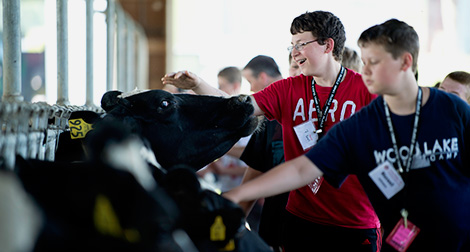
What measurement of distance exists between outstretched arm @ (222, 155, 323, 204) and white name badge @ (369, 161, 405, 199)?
0.19 m

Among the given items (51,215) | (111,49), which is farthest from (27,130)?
(111,49)

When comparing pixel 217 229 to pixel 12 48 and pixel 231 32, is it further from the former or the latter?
pixel 231 32

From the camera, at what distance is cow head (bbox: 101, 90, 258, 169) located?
2.29 m

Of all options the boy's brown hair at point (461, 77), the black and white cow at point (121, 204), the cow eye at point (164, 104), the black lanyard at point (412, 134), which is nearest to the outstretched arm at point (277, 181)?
the black and white cow at point (121, 204)

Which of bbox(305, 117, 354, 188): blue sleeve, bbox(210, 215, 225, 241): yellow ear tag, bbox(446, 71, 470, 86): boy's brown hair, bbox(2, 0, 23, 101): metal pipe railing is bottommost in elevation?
bbox(210, 215, 225, 241): yellow ear tag

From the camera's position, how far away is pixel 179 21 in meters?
11.1

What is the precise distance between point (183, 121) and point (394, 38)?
925mm

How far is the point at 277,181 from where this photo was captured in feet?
6.12

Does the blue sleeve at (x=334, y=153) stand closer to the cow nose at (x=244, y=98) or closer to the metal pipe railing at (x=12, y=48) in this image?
the cow nose at (x=244, y=98)

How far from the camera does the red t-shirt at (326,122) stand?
2646 mm

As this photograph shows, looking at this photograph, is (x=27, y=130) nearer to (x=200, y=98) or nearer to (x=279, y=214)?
(x=200, y=98)

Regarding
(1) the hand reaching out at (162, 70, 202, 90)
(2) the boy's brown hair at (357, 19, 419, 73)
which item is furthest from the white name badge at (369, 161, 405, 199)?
(1) the hand reaching out at (162, 70, 202, 90)

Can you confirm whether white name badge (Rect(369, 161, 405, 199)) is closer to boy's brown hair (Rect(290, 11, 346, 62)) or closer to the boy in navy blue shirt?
the boy in navy blue shirt

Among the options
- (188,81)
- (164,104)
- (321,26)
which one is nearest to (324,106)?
(321,26)
